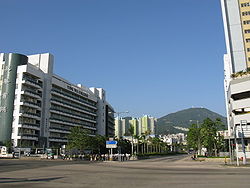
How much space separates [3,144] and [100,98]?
64.2 m

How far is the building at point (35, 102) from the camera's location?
8744 cm

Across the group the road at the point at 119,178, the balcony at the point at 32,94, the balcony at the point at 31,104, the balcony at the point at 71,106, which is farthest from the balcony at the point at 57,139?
the road at the point at 119,178

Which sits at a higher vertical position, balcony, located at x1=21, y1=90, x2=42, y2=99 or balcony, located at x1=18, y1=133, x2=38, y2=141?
balcony, located at x1=21, y1=90, x2=42, y2=99

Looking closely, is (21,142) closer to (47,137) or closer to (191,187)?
(47,137)

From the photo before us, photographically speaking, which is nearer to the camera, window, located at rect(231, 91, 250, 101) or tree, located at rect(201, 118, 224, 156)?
tree, located at rect(201, 118, 224, 156)

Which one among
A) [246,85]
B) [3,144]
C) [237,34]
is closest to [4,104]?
[3,144]

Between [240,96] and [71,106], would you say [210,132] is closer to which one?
[240,96]

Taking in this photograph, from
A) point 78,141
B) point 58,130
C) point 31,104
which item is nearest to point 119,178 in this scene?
point 78,141

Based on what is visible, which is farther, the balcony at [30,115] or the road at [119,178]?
the balcony at [30,115]

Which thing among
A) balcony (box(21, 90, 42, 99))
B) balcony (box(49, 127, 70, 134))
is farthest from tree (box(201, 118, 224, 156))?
balcony (box(49, 127, 70, 134))

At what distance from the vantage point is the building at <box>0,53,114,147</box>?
87438mm

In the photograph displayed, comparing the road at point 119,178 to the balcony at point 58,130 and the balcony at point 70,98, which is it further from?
the balcony at point 70,98

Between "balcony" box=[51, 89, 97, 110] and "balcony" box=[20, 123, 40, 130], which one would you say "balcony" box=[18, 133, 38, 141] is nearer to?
"balcony" box=[20, 123, 40, 130]

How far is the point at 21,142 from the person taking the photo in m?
86.1
